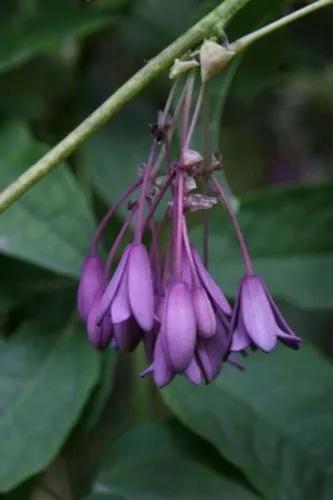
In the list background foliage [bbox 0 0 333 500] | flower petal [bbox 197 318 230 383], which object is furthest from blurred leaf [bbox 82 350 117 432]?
flower petal [bbox 197 318 230 383]

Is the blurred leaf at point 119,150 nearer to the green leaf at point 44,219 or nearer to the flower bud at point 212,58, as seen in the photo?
the green leaf at point 44,219

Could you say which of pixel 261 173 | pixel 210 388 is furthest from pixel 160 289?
pixel 261 173

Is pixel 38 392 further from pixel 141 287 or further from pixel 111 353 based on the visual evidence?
pixel 141 287

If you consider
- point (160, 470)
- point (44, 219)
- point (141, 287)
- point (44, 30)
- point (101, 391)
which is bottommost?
point (160, 470)

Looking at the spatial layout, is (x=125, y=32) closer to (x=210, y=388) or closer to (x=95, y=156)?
(x=95, y=156)

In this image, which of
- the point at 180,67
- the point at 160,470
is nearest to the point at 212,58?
the point at 180,67

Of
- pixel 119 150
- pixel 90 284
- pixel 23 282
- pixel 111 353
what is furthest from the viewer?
pixel 119 150

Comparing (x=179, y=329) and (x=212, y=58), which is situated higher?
(x=212, y=58)
